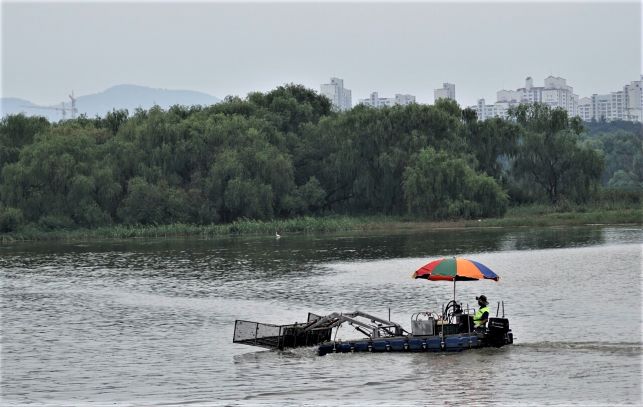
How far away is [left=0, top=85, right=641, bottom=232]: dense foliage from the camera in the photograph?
90.1 metres

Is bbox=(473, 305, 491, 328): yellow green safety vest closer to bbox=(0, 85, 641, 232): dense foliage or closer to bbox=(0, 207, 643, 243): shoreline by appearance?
bbox=(0, 207, 643, 243): shoreline

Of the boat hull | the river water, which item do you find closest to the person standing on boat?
the boat hull

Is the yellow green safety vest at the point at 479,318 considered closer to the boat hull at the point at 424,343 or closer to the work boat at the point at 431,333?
the work boat at the point at 431,333

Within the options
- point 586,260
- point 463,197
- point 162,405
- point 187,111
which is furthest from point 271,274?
point 187,111

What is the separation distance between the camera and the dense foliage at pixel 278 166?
296ft

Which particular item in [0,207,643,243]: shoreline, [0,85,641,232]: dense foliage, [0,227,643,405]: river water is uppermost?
[0,85,641,232]: dense foliage

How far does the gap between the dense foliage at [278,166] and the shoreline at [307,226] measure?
1.28 metres

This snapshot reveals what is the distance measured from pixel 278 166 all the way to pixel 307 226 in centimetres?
635

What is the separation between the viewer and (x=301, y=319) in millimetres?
38688

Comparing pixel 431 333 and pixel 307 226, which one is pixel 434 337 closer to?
pixel 431 333

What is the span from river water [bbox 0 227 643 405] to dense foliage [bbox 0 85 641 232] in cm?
1586

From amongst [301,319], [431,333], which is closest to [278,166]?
[301,319]

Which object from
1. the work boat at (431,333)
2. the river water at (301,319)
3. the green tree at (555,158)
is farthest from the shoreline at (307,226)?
the work boat at (431,333)

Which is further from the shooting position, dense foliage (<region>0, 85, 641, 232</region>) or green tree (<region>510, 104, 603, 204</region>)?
green tree (<region>510, 104, 603, 204</region>)
